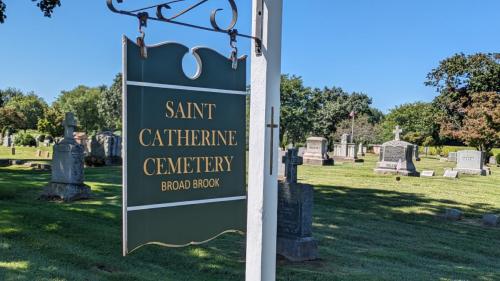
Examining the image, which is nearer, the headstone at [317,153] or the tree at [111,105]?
the headstone at [317,153]

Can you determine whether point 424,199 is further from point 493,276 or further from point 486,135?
point 486,135

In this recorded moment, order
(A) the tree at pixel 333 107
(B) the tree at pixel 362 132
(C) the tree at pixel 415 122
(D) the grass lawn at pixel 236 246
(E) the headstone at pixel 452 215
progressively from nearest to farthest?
(D) the grass lawn at pixel 236 246 → (E) the headstone at pixel 452 215 → (C) the tree at pixel 415 122 → (B) the tree at pixel 362 132 → (A) the tree at pixel 333 107

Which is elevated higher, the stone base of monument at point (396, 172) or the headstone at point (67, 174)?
the headstone at point (67, 174)

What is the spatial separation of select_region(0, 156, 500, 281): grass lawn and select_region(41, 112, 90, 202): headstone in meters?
0.41

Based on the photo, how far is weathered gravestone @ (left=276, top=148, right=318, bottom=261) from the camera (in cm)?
657

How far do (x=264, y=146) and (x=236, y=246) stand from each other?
15.5 feet

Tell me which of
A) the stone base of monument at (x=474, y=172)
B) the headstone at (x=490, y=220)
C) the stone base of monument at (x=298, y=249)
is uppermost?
the stone base of monument at (x=474, y=172)

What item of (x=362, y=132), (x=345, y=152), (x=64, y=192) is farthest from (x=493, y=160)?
(x=64, y=192)

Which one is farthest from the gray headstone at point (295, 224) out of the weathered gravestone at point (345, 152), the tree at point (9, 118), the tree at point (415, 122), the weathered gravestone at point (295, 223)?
the tree at point (9, 118)

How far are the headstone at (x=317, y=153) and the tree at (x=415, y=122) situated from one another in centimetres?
2095

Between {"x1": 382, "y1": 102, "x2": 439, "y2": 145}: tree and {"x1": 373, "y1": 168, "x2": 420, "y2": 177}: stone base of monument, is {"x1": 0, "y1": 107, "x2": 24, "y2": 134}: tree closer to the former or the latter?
{"x1": 373, "y1": 168, "x2": 420, "y2": 177}: stone base of monument

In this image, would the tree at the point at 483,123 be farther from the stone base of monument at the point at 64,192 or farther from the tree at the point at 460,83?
the stone base of monument at the point at 64,192

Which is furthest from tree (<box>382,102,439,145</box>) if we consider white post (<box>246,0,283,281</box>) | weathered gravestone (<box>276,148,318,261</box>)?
white post (<box>246,0,283,281</box>)

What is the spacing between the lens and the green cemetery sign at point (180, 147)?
7.12 feet
